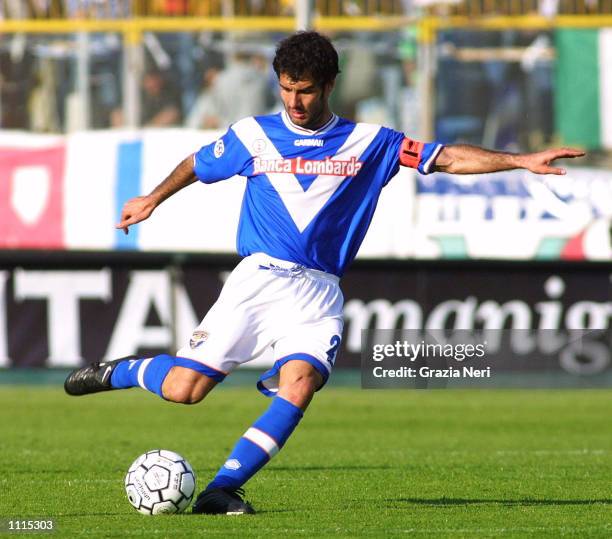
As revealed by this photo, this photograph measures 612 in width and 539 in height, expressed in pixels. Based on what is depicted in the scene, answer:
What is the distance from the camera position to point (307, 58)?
287 inches

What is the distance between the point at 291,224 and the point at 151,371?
112cm

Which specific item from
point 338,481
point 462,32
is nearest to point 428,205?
point 462,32

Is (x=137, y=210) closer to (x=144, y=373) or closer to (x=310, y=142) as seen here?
(x=144, y=373)

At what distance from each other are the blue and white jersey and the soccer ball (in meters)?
1.26

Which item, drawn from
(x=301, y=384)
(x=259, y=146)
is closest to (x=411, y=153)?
(x=259, y=146)

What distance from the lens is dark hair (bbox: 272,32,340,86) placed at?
727cm

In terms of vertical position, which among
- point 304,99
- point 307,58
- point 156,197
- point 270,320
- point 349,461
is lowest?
point 349,461

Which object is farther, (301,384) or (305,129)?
(305,129)

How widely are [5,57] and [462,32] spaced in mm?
6137

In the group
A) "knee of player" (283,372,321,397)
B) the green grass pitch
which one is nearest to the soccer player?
"knee of player" (283,372,321,397)

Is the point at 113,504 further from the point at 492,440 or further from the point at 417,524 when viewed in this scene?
the point at 492,440

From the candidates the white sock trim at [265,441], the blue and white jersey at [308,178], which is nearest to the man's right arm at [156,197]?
the blue and white jersey at [308,178]

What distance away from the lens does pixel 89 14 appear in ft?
62.9

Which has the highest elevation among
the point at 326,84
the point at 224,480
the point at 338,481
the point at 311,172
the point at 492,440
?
the point at 326,84
